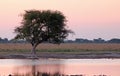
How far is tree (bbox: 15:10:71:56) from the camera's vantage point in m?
82.6

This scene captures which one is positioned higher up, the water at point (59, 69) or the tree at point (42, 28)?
the tree at point (42, 28)

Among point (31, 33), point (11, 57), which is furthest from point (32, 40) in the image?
point (11, 57)

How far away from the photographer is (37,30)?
82688mm

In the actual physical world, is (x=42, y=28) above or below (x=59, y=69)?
above

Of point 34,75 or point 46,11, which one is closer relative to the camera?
point 34,75

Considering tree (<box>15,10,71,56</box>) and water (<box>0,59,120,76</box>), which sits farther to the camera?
tree (<box>15,10,71,56</box>)

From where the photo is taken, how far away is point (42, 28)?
83312mm

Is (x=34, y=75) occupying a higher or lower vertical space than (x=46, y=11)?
lower

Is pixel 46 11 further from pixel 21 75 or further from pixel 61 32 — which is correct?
pixel 21 75

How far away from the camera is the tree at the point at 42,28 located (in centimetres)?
8262

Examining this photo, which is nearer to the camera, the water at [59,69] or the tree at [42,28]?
the water at [59,69]

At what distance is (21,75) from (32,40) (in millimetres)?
42265

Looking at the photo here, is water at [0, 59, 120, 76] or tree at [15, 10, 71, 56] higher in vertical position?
tree at [15, 10, 71, 56]

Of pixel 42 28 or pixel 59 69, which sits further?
pixel 42 28
